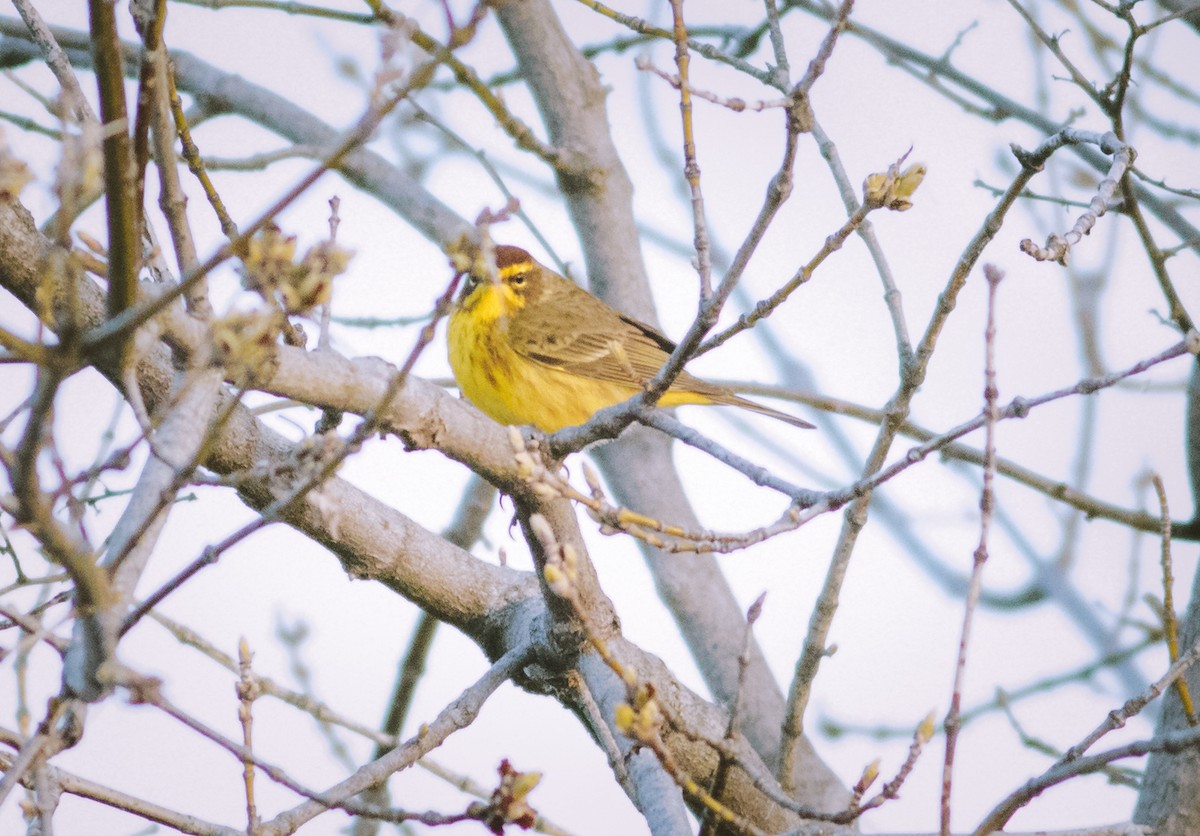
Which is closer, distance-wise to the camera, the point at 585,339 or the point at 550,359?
the point at 550,359

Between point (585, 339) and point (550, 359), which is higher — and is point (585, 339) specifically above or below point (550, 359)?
above

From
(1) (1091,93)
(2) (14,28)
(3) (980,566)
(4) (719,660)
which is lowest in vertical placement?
(3) (980,566)

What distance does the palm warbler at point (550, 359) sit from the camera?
6379 mm

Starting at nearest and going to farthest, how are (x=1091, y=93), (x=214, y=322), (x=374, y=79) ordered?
1. (x=374, y=79)
2. (x=214, y=322)
3. (x=1091, y=93)

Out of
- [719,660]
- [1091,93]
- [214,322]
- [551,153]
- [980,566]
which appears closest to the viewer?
[214,322]

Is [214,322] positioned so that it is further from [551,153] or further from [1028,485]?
[1028,485]

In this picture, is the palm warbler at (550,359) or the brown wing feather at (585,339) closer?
the palm warbler at (550,359)

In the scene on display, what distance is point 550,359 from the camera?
6.64 m

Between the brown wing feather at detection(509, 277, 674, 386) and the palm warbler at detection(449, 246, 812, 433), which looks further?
the brown wing feather at detection(509, 277, 674, 386)

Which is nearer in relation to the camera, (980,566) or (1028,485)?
(980,566)

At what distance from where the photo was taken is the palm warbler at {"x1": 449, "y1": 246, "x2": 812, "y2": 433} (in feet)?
20.9

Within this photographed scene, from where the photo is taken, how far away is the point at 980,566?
7.47ft

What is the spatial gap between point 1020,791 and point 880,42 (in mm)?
4494

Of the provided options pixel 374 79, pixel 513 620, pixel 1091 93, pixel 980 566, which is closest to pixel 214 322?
pixel 374 79
